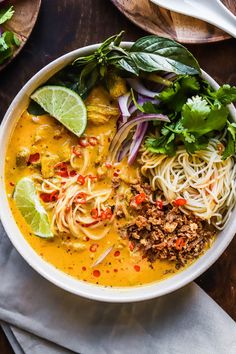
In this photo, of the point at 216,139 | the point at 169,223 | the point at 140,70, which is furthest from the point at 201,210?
the point at 140,70

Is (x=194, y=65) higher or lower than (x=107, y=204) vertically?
higher

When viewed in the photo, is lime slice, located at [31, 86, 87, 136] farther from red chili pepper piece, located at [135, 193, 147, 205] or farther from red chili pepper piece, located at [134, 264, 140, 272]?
red chili pepper piece, located at [134, 264, 140, 272]

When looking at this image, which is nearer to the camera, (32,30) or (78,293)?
(78,293)

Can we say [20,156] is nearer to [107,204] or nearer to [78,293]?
[107,204]

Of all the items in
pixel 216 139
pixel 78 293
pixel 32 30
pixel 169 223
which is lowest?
pixel 78 293

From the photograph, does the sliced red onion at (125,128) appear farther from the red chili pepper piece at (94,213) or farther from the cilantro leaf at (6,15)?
the cilantro leaf at (6,15)

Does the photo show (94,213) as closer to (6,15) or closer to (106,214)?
(106,214)
